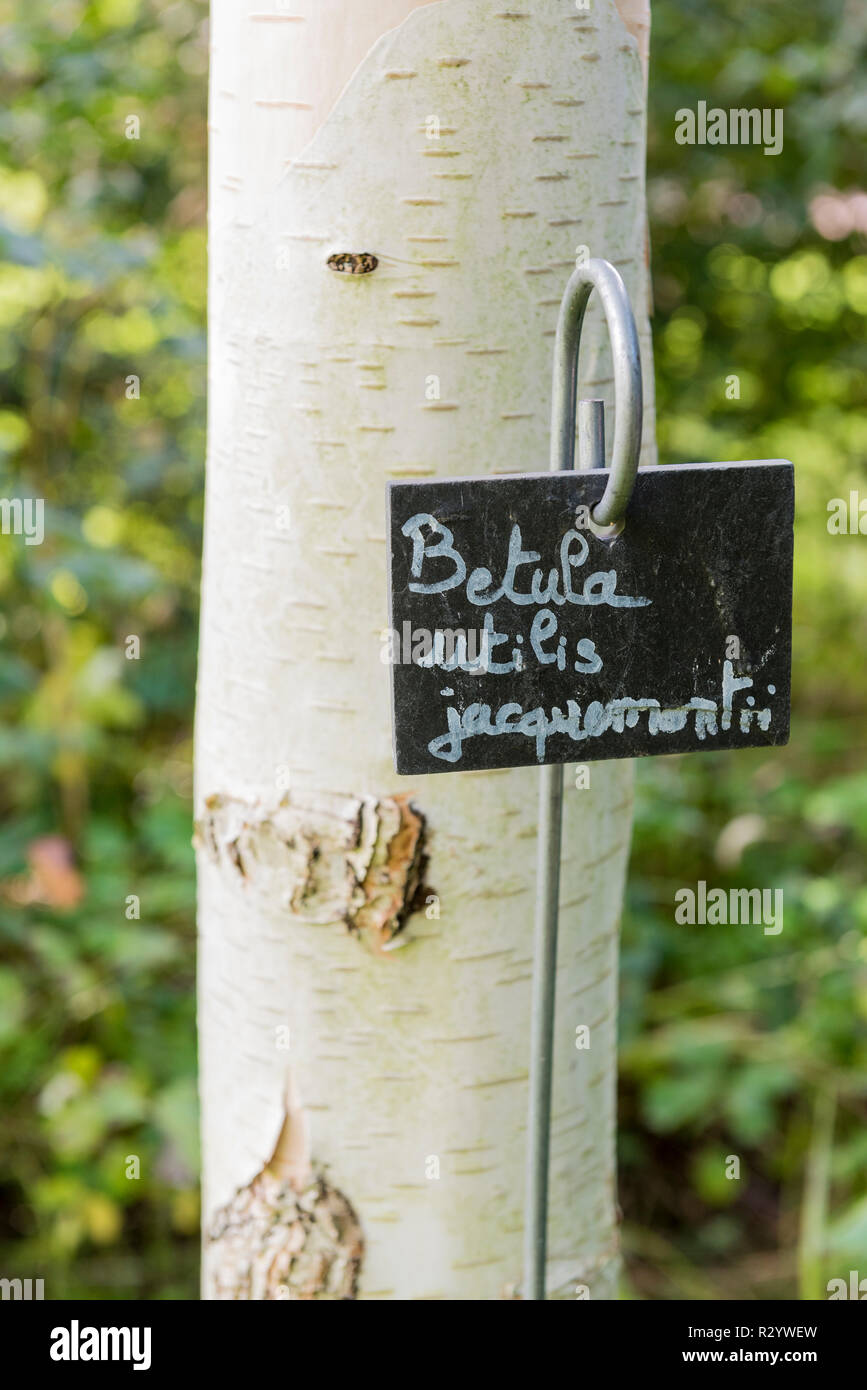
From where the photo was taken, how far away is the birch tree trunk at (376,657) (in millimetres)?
670

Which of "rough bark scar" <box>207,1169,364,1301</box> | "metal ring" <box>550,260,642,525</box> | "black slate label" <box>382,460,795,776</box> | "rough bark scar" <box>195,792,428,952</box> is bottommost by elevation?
"rough bark scar" <box>207,1169,364,1301</box>

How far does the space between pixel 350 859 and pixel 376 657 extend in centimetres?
12

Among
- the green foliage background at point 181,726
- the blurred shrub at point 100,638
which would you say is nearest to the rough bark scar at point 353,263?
the blurred shrub at point 100,638

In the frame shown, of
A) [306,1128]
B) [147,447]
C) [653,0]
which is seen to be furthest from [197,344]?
[306,1128]

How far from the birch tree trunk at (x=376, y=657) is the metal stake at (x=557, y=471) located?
0.06 meters

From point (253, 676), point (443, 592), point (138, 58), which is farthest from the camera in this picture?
point (138, 58)

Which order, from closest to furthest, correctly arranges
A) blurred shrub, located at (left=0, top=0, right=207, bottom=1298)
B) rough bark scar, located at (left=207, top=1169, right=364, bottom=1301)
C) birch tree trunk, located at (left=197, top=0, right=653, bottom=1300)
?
birch tree trunk, located at (left=197, top=0, right=653, bottom=1300)
rough bark scar, located at (left=207, top=1169, right=364, bottom=1301)
blurred shrub, located at (left=0, top=0, right=207, bottom=1298)

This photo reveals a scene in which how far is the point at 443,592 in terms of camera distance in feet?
1.98

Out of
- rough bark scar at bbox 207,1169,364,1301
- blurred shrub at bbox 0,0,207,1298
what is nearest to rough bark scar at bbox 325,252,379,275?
rough bark scar at bbox 207,1169,364,1301

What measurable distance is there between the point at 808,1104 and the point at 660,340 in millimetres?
1251

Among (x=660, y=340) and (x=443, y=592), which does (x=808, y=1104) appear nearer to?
(x=660, y=340)

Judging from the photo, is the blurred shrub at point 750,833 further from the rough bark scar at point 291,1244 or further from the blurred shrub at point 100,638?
the rough bark scar at point 291,1244

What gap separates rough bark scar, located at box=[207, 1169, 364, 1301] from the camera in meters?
0.79

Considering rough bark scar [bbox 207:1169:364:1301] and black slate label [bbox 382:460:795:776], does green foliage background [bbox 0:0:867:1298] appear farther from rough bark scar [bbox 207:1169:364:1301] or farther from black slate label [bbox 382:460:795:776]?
black slate label [bbox 382:460:795:776]
